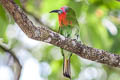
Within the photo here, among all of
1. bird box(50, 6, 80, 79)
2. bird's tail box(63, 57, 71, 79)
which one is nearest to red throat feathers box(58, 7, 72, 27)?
bird box(50, 6, 80, 79)

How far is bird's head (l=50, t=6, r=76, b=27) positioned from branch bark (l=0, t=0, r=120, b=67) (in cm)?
44

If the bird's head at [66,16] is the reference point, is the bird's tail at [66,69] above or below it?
below

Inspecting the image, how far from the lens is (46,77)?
12.3ft

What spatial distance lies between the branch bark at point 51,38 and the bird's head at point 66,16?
1.44ft

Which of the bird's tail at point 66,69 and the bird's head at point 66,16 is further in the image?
the bird's tail at point 66,69

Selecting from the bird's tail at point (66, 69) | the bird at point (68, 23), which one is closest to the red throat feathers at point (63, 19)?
the bird at point (68, 23)

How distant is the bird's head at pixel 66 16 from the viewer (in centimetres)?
288

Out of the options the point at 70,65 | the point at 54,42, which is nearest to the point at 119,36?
the point at 70,65

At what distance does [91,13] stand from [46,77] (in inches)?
45.2

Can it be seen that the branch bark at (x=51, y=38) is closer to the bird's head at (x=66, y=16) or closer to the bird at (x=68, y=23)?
the bird at (x=68, y=23)

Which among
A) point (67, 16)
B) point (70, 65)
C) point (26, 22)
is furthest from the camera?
point (70, 65)

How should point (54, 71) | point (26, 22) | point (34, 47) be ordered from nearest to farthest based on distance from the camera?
point (26, 22), point (54, 71), point (34, 47)

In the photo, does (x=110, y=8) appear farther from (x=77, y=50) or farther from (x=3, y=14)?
(x=3, y=14)

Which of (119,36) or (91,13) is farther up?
(91,13)
